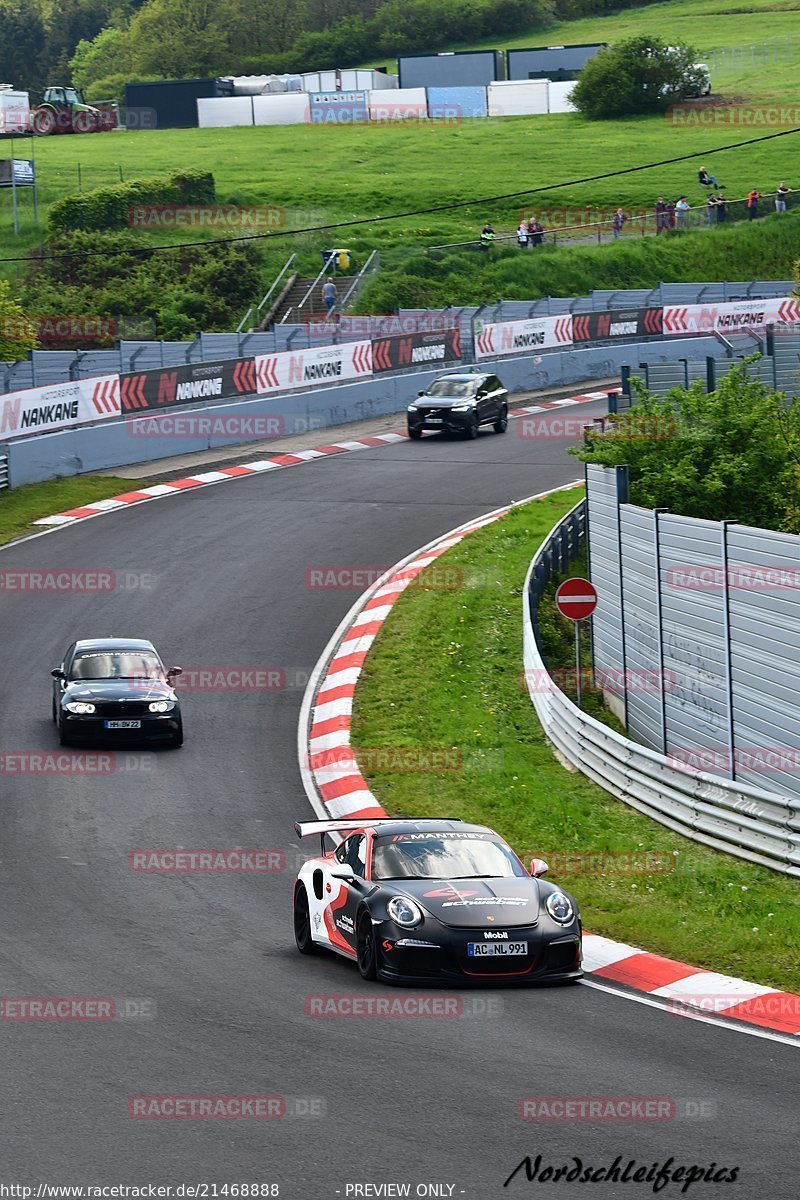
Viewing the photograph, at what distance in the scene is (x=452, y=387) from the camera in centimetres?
4288

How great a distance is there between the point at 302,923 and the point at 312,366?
3223 centimetres

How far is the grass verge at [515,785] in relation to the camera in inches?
552

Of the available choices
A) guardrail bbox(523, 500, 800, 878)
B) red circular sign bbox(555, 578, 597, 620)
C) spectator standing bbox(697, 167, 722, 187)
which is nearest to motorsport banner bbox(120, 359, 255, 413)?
guardrail bbox(523, 500, 800, 878)

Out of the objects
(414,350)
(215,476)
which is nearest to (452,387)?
→ (414,350)

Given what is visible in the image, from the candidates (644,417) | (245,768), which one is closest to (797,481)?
Result: (644,417)

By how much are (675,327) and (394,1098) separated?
48471mm

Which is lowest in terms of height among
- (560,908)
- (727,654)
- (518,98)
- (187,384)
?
(560,908)

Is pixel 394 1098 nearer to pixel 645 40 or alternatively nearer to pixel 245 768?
pixel 245 768

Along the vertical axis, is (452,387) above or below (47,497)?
above

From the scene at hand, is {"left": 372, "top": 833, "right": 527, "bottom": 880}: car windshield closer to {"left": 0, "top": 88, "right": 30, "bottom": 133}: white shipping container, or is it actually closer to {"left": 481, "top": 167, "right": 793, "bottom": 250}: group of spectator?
{"left": 481, "top": 167, "right": 793, "bottom": 250}: group of spectator

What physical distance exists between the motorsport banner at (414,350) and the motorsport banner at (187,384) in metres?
5.17

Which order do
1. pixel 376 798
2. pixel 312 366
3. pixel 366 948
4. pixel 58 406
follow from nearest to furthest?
pixel 366 948
pixel 376 798
pixel 58 406
pixel 312 366

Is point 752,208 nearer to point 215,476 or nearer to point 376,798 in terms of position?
point 215,476

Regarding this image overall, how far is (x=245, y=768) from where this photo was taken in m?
20.2
